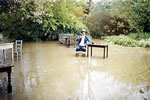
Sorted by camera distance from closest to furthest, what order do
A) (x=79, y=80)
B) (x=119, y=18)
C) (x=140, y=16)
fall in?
(x=79, y=80) < (x=140, y=16) < (x=119, y=18)

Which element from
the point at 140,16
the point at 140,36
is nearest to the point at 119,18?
the point at 140,16

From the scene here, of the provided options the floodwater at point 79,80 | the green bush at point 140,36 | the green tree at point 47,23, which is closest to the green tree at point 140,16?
the green bush at point 140,36

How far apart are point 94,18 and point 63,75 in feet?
50.3

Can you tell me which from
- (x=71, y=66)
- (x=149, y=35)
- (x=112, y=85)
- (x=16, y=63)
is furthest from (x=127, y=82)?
(x=149, y=35)

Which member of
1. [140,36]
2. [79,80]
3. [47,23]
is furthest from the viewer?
[140,36]

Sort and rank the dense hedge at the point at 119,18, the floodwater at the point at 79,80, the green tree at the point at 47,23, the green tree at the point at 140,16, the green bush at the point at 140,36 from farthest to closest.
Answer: the dense hedge at the point at 119,18
the green tree at the point at 140,16
the green bush at the point at 140,36
the green tree at the point at 47,23
the floodwater at the point at 79,80

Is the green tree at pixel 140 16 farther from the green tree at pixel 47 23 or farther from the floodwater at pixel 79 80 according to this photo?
the floodwater at pixel 79 80

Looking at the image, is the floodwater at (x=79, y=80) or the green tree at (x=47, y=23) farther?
the green tree at (x=47, y=23)

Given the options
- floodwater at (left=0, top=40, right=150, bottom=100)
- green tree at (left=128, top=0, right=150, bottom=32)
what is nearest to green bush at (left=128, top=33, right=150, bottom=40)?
green tree at (left=128, top=0, right=150, bottom=32)

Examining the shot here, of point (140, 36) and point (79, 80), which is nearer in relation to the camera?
point (79, 80)

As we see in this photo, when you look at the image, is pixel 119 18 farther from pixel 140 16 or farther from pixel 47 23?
pixel 47 23

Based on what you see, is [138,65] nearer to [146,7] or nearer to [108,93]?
[108,93]

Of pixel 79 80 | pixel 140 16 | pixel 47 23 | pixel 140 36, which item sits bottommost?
pixel 79 80

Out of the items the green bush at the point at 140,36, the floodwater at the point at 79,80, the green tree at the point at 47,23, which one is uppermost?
the green tree at the point at 47,23
